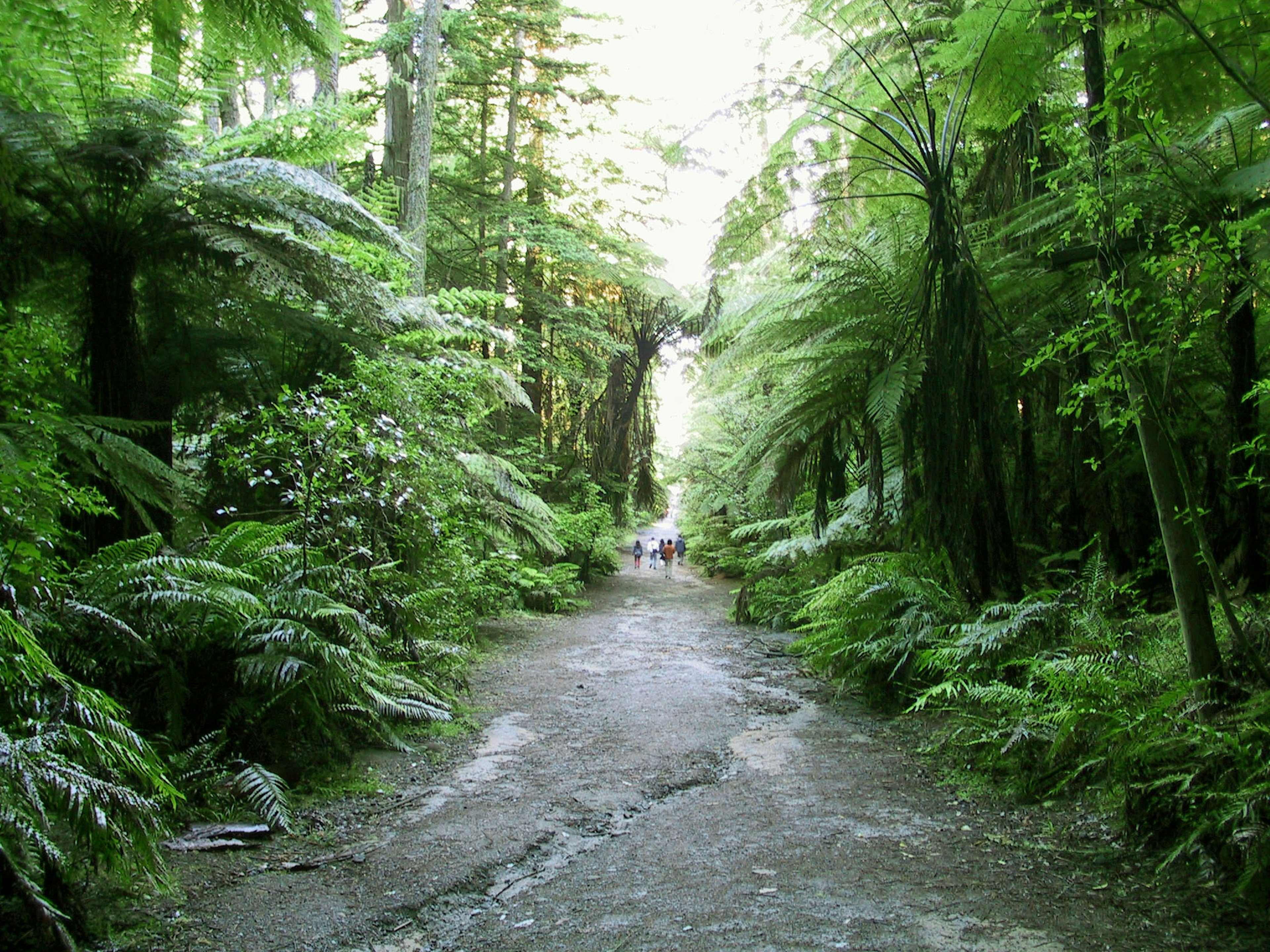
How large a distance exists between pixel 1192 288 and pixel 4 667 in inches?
164

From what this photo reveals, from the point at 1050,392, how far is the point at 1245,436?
Result: 147cm

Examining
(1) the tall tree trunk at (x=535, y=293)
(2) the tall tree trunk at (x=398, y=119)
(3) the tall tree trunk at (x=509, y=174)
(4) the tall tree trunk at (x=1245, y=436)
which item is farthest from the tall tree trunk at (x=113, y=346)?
(1) the tall tree trunk at (x=535, y=293)

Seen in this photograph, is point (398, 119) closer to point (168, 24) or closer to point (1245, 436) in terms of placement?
point (168, 24)

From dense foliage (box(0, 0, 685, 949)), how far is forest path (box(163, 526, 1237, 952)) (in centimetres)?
43

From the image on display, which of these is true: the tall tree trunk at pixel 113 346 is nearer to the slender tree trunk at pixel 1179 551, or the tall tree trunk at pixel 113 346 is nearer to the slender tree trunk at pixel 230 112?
the slender tree trunk at pixel 1179 551

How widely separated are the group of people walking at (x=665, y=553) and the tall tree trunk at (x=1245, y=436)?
14675 millimetres

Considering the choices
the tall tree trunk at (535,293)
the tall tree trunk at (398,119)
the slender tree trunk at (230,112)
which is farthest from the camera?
the tall tree trunk at (535,293)

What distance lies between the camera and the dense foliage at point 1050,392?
115 inches

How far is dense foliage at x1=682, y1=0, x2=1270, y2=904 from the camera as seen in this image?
2926 mm

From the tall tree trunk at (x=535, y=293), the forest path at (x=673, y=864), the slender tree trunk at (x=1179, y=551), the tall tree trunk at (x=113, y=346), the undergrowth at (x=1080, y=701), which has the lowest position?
the forest path at (x=673, y=864)

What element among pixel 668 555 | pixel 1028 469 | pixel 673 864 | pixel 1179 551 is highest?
pixel 1028 469

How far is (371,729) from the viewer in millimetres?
4512

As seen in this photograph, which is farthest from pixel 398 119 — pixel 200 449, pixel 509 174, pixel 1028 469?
pixel 1028 469

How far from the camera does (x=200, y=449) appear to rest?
18.7 feet
